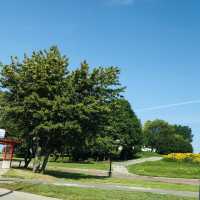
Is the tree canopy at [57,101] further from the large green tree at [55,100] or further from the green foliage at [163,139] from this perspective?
the green foliage at [163,139]

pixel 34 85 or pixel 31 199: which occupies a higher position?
pixel 34 85

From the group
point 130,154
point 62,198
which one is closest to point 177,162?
point 130,154

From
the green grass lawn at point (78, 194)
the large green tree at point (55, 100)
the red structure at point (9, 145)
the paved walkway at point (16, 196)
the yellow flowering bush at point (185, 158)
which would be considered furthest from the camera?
the yellow flowering bush at point (185, 158)

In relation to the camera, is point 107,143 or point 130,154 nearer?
point 107,143

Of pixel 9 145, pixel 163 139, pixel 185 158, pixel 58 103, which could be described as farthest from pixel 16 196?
pixel 163 139

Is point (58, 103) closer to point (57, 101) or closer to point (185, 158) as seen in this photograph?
point (57, 101)

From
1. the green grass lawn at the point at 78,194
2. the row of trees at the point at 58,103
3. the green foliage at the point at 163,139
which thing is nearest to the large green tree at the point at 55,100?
the row of trees at the point at 58,103

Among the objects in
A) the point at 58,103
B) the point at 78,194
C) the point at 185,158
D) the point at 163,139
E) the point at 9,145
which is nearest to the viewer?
the point at 78,194

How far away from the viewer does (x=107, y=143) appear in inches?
1368

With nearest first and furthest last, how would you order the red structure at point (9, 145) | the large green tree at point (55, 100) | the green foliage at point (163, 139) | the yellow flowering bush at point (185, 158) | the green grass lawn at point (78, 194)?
1. the green grass lawn at point (78, 194)
2. the large green tree at point (55, 100)
3. the red structure at point (9, 145)
4. the yellow flowering bush at point (185, 158)
5. the green foliage at point (163, 139)

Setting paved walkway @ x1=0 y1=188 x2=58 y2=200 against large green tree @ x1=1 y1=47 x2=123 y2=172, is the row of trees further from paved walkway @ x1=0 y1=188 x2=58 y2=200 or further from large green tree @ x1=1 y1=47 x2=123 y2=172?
paved walkway @ x1=0 y1=188 x2=58 y2=200

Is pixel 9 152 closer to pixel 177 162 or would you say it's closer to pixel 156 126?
pixel 177 162

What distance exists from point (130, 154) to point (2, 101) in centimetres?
5511

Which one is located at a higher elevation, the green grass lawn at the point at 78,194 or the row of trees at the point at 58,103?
the row of trees at the point at 58,103
